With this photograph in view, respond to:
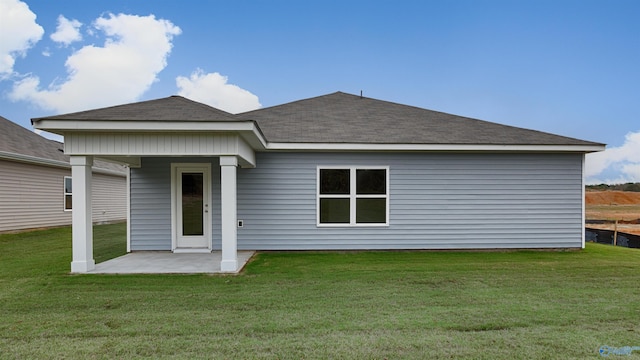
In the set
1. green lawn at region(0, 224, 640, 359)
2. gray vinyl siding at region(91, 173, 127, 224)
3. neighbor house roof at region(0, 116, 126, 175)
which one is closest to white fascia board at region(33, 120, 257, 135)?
green lawn at region(0, 224, 640, 359)

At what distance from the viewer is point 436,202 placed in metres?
8.17

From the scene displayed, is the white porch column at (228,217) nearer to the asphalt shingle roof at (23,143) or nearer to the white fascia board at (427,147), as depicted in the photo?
the white fascia board at (427,147)

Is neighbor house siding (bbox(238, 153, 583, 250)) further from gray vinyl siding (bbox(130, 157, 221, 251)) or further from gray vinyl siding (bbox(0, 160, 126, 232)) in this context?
gray vinyl siding (bbox(0, 160, 126, 232))

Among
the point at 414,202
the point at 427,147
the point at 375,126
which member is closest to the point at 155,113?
the point at 375,126

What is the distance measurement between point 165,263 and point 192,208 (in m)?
1.68

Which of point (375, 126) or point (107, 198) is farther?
point (107, 198)

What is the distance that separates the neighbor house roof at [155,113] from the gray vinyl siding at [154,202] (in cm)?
174

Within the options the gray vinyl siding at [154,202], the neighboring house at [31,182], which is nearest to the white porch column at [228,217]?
the gray vinyl siding at [154,202]

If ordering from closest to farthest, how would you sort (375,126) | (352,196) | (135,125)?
(135,125)
(352,196)
(375,126)

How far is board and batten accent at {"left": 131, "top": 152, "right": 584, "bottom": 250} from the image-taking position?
26.2 ft

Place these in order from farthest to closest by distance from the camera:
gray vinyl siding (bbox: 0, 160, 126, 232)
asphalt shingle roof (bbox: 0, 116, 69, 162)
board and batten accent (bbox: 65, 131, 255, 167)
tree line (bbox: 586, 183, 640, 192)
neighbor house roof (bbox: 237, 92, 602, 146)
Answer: tree line (bbox: 586, 183, 640, 192)
asphalt shingle roof (bbox: 0, 116, 69, 162)
gray vinyl siding (bbox: 0, 160, 126, 232)
neighbor house roof (bbox: 237, 92, 602, 146)
board and batten accent (bbox: 65, 131, 255, 167)

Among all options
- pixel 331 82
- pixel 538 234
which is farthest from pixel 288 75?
pixel 538 234

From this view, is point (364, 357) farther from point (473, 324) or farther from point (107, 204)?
point (107, 204)

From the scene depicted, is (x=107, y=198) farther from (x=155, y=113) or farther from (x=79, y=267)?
(x=155, y=113)
